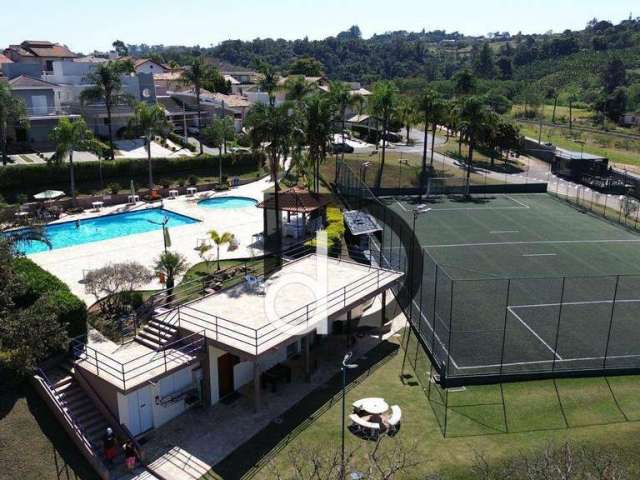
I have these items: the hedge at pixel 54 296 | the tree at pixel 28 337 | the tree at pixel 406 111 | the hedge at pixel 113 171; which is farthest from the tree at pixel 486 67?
the tree at pixel 28 337

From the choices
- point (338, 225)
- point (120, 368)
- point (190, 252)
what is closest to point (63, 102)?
point (190, 252)

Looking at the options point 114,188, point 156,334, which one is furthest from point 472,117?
point 156,334

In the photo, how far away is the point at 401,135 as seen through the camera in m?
92.1

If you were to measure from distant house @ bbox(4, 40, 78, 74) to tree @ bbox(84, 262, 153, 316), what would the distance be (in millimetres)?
70858

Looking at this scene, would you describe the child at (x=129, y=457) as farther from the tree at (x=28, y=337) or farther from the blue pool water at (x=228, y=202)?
the blue pool water at (x=228, y=202)

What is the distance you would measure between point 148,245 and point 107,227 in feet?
22.6

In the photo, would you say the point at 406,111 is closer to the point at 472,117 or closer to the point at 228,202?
the point at 472,117

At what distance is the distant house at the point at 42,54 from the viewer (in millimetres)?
88875

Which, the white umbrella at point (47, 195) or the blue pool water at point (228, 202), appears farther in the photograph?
the blue pool water at point (228, 202)

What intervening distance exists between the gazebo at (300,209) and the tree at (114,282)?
38.5 feet

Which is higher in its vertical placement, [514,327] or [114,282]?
[114,282]

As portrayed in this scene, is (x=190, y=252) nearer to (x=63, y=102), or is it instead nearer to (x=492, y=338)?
(x=492, y=338)

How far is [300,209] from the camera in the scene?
3812cm

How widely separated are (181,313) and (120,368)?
3543 millimetres
